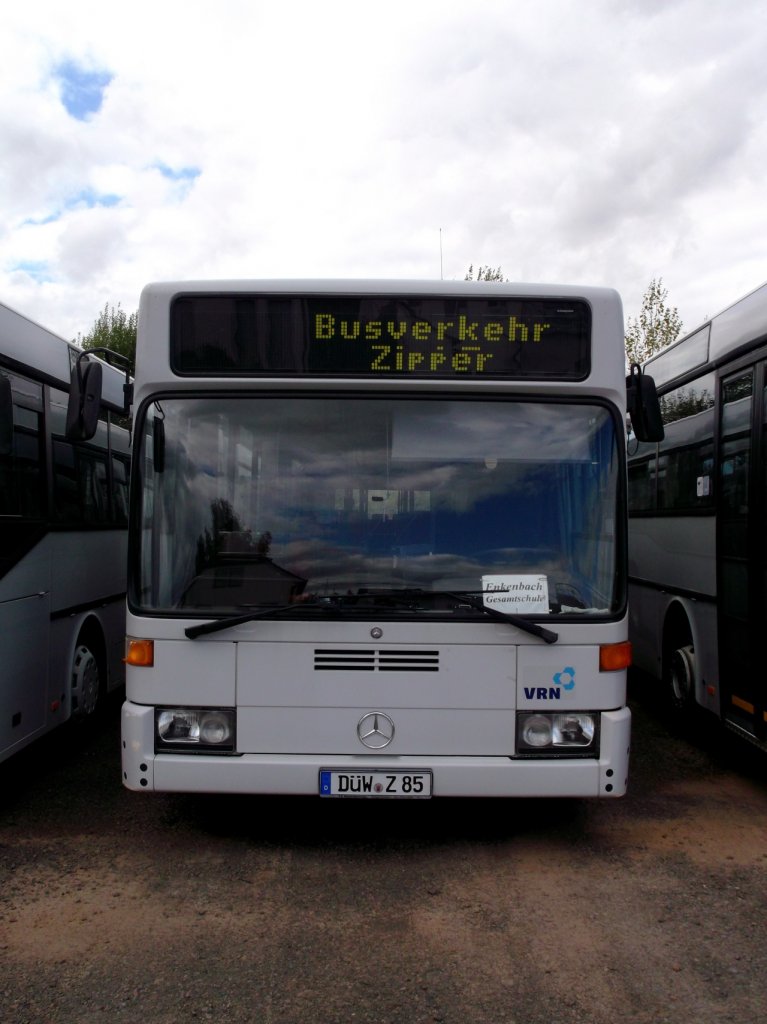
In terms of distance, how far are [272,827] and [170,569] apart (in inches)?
71.6

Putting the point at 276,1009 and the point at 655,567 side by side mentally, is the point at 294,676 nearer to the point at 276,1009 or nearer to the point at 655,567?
the point at 276,1009

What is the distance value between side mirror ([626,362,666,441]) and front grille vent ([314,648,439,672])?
174 cm

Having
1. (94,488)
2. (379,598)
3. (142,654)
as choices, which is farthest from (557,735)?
(94,488)

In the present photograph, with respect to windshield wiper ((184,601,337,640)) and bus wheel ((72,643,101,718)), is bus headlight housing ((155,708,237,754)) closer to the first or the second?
windshield wiper ((184,601,337,640))

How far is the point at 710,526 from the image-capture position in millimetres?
7453

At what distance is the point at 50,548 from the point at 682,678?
521cm

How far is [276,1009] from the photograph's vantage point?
366 cm

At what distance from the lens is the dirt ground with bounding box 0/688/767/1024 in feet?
12.3

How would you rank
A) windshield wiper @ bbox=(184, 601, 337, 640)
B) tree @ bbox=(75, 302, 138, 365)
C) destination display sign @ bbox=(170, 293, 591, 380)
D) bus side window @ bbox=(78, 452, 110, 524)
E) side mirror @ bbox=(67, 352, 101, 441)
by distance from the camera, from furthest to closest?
tree @ bbox=(75, 302, 138, 365) → bus side window @ bbox=(78, 452, 110, 524) → side mirror @ bbox=(67, 352, 101, 441) → destination display sign @ bbox=(170, 293, 591, 380) → windshield wiper @ bbox=(184, 601, 337, 640)

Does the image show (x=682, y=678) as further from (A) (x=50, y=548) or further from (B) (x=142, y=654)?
(A) (x=50, y=548)

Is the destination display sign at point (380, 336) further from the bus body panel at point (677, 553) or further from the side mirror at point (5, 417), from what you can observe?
the bus body panel at point (677, 553)

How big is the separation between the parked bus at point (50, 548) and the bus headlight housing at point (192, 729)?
1.44 meters

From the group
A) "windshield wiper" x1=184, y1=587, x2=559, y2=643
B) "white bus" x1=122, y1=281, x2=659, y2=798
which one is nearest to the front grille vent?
"white bus" x1=122, y1=281, x2=659, y2=798

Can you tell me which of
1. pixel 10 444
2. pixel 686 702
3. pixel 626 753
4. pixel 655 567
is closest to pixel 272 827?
pixel 626 753
